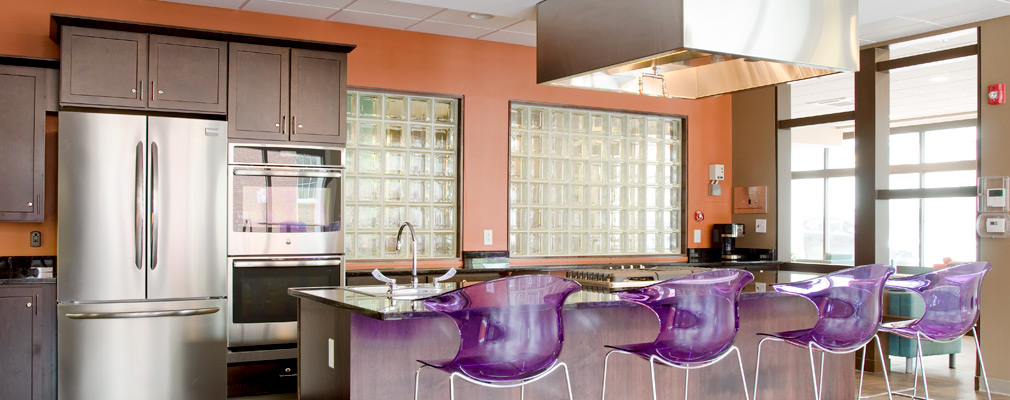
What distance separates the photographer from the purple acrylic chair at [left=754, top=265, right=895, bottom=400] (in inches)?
137

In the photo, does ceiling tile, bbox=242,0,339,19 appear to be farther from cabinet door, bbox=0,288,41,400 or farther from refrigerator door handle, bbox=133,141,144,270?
cabinet door, bbox=0,288,41,400

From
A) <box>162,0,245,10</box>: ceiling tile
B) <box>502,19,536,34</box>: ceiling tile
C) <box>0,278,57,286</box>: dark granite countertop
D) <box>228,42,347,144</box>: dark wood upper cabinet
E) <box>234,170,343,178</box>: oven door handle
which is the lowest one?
<box>0,278,57,286</box>: dark granite countertop

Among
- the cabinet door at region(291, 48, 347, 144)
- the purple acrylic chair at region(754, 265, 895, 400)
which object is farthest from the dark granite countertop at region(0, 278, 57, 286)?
the purple acrylic chair at region(754, 265, 895, 400)

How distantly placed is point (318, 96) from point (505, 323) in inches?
112

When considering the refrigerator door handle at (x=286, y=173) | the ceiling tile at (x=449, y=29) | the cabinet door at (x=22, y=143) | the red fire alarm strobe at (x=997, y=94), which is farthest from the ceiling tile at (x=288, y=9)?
the red fire alarm strobe at (x=997, y=94)

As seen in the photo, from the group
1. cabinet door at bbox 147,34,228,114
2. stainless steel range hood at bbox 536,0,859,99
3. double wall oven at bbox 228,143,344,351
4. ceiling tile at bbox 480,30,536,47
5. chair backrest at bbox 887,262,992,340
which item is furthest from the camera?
ceiling tile at bbox 480,30,536,47

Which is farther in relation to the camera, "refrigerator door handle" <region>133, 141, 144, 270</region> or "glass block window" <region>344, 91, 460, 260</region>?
"glass block window" <region>344, 91, 460, 260</region>

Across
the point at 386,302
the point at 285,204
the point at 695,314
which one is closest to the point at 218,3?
the point at 285,204

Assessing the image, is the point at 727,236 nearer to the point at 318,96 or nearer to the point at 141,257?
the point at 318,96

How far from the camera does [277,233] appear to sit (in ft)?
15.9

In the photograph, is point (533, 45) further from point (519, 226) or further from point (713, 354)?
point (713, 354)

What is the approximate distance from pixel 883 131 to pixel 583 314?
382cm

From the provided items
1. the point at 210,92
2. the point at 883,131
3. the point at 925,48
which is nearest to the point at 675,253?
the point at 883,131

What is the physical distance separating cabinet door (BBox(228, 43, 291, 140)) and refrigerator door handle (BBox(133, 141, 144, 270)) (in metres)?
0.54
